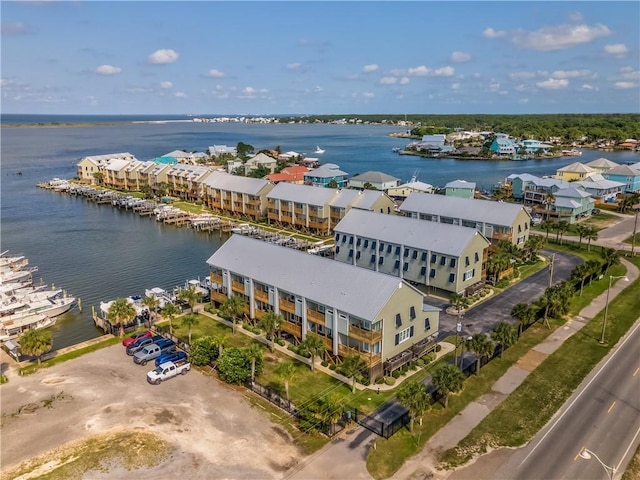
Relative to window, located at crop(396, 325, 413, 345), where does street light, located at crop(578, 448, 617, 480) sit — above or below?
below

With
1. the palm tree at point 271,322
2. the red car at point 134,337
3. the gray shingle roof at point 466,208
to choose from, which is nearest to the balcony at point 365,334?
the palm tree at point 271,322

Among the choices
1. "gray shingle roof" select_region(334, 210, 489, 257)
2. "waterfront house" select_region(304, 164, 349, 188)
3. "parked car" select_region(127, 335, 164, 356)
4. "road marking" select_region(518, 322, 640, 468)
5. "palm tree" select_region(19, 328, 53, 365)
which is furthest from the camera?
"waterfront house" select_region(304, 164, 349, 188)

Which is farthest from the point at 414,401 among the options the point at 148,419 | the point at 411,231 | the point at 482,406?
the point at 411,231

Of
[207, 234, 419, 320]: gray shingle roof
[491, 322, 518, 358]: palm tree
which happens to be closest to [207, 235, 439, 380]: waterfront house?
[207, 234, 419, 320]: gray shingle roof

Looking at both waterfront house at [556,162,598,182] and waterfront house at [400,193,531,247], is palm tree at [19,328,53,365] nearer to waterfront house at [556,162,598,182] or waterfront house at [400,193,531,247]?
waterfront house at [400,193,531,247]

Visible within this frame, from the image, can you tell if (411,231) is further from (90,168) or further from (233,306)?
(90,168)
